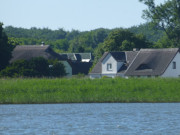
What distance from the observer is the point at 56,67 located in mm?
78062

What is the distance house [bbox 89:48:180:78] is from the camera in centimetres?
8444

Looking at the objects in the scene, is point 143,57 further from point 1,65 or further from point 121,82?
point 121,82

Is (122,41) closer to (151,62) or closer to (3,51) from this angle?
(151,62)

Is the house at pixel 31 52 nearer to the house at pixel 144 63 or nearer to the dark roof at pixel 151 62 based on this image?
the house at pixel 144 63

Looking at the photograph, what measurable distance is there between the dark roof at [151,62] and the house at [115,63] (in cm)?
393

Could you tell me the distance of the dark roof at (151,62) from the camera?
277 ft

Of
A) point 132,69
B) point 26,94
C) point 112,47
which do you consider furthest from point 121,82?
point 112,47

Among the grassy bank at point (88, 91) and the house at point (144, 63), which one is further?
the house at point (144, 63)

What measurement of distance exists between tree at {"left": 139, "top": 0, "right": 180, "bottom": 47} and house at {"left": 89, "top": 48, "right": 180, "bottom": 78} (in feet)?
35.1

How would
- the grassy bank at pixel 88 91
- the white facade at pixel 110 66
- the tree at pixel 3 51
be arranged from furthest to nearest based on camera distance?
the white facade at pixel 110 66 → the tree at pixel 3 51 → the grassy bank at pixel 88 91

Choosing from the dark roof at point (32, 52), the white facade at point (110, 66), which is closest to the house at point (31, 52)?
the dark roof at point (32, 52)

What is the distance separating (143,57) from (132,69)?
257 cm

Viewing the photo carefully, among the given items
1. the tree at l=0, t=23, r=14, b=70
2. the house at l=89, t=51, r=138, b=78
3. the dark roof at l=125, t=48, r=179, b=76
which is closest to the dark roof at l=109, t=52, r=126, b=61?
the house at l=89, t=51, r=138, b=78

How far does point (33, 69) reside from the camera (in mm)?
72938
